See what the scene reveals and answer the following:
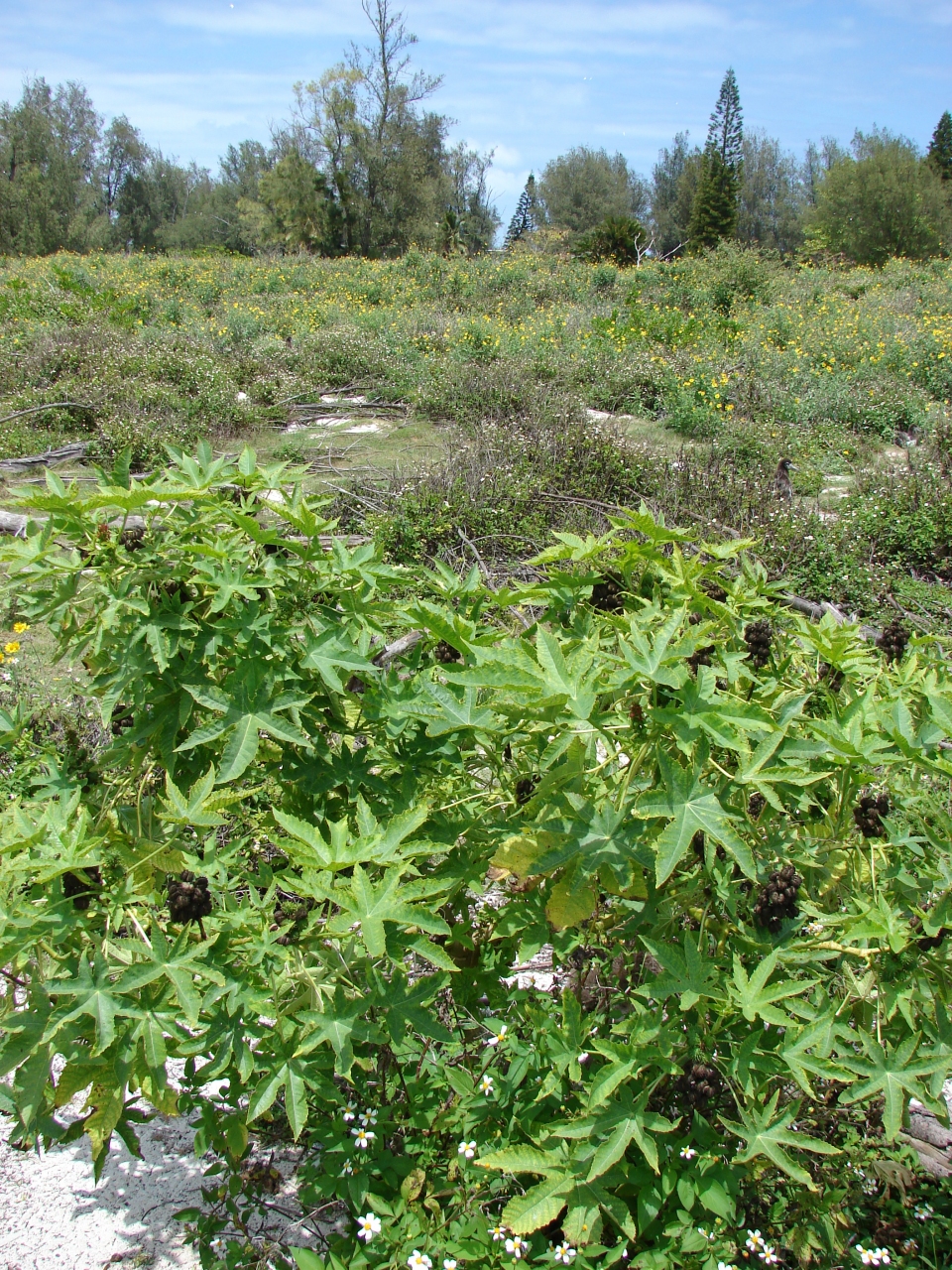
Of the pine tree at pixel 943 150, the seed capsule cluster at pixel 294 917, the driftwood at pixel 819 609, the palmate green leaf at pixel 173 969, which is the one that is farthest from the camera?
the pine tree at pixel 943 150

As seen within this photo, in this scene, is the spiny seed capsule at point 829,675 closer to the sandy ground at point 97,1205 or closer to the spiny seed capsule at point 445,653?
the spiny seed capsule at point 445,653

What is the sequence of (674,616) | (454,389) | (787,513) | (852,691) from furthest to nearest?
(454,389), (787,513), (852,691), (674,616)

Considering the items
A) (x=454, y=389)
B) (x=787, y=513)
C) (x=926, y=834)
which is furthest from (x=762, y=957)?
(x=454, y=389)

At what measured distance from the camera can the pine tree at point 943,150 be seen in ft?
132

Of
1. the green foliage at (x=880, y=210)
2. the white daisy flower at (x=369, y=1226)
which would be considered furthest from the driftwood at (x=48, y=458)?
the green foliage at (x=880, y=210)

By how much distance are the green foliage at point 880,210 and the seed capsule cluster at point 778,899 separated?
105 ft

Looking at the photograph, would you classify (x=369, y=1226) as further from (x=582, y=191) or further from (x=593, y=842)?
(x=582, y=191)

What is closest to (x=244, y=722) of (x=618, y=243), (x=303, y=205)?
(x=618, y=243)

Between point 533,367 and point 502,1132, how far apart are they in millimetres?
8684

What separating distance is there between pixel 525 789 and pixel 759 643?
1.66 feet

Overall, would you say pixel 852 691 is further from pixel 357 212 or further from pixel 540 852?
pixel 357 212

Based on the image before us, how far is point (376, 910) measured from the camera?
3.78 feet

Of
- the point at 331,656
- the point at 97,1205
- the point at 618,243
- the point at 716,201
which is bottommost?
the point at 97,1205

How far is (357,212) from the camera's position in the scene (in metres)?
32.4
